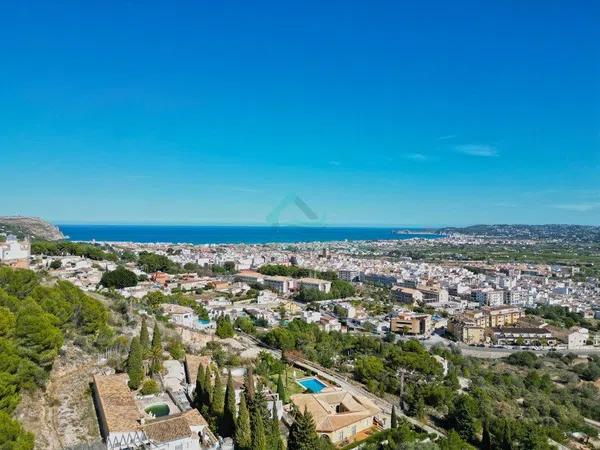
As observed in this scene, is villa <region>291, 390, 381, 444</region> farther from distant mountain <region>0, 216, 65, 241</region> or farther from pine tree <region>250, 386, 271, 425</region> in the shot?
distant mountain <region>0, 216, 65, 241</region>

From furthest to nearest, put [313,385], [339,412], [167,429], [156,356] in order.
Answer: [313,385], [156,356], [339,412], [167,429]

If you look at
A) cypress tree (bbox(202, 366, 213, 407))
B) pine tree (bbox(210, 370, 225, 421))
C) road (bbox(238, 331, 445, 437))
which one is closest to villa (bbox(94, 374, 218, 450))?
pine tree (bbox(210, 370, 225, 421))

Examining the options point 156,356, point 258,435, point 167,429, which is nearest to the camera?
point 258,435

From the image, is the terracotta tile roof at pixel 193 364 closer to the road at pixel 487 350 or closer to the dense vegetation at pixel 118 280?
the dense vegetation at pixel 118 280

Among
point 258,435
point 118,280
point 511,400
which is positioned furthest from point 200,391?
point 118,280

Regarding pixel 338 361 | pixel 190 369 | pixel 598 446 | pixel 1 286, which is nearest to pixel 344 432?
pixel 190 369

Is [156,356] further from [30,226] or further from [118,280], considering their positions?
[30,226]
